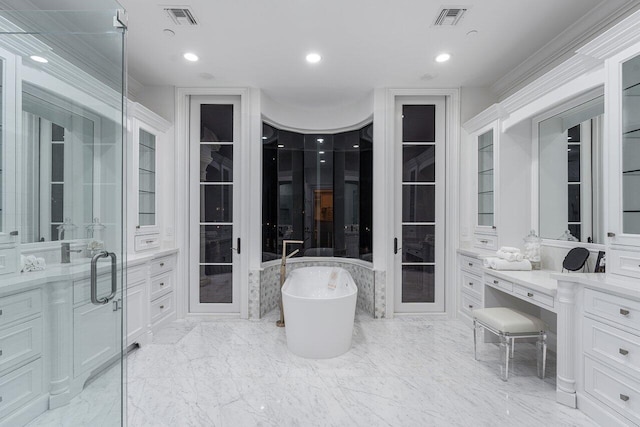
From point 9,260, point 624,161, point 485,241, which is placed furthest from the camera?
point 485,241

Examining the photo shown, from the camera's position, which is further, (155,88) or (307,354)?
(155,88)

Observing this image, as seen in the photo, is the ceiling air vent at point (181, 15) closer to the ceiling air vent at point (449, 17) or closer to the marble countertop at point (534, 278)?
the ceiling air vent at point (449, 17)

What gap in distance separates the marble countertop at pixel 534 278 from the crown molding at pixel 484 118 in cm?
164

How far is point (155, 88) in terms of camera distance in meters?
3.85

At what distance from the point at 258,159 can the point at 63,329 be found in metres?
2.64

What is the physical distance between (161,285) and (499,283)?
3584mm

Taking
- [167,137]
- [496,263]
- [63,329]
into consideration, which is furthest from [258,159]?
[496,263]

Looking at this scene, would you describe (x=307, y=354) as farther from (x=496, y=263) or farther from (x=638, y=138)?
(x=638, y=138)

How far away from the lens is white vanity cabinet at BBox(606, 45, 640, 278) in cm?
189

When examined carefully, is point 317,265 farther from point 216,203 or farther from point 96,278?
point 96,278

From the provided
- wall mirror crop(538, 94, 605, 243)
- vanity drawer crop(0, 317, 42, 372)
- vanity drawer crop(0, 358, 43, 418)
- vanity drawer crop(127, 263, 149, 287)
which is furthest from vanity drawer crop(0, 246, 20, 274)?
wall mirror crop(538, 94, 605, 243)

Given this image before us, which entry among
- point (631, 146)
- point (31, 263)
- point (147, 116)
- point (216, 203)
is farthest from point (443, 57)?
point (31, 263)

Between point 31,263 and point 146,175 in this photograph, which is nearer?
point 31,263

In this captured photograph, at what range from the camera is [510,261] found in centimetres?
288
